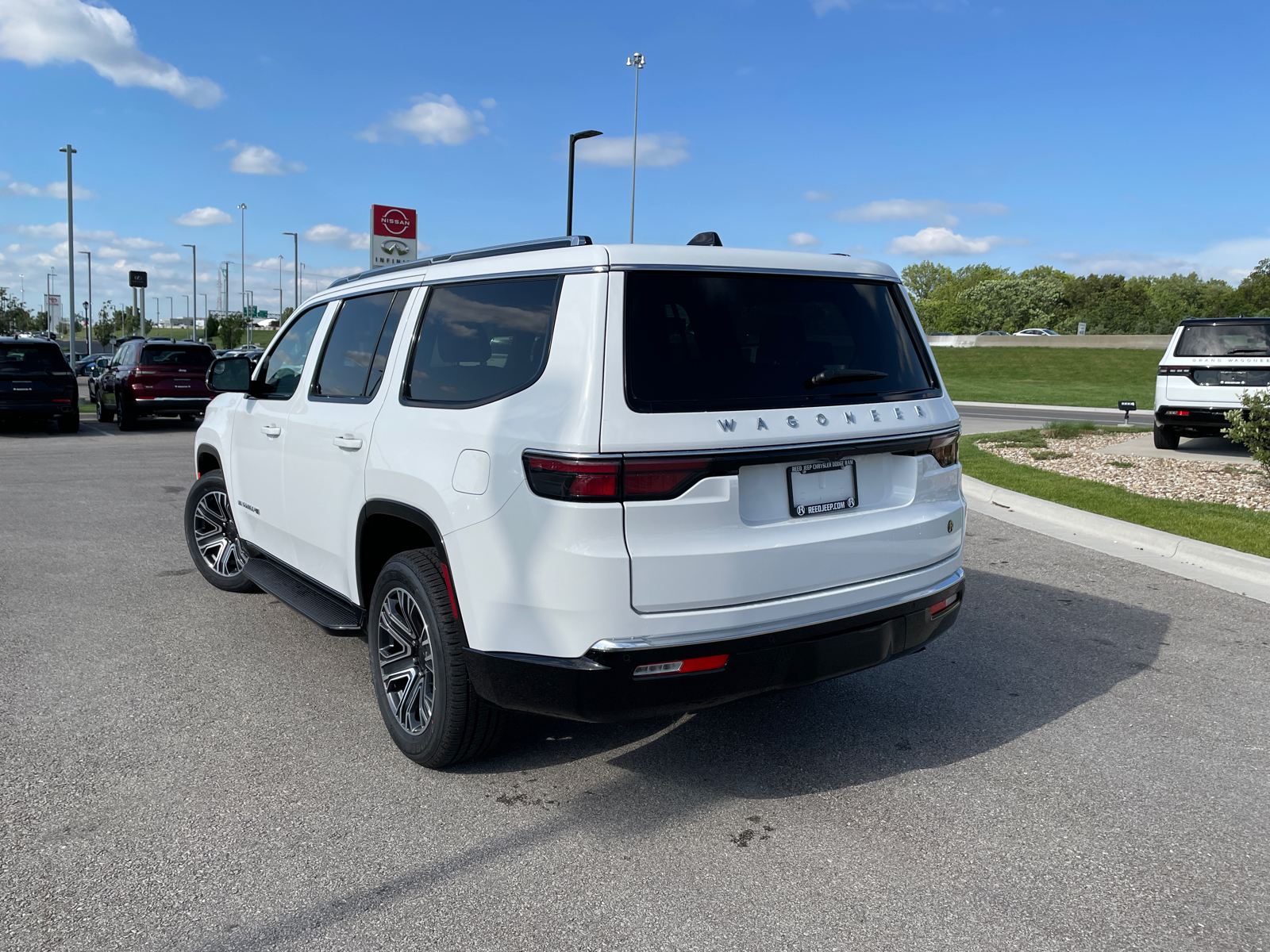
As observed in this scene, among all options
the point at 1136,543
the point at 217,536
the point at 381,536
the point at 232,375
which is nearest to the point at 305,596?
the point at 381,536

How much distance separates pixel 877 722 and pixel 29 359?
18233 millimetres

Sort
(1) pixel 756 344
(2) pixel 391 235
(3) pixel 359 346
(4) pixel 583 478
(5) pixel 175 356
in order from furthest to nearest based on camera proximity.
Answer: (5) pixel 175 356, (2) pixel 391 235, (3) pixel 359 346, (1) pixel 756 344, (4) pixel 583 478

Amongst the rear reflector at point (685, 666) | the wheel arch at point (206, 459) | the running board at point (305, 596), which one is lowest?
the running board at point (305, 596)

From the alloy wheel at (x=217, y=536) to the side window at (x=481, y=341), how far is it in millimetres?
2873

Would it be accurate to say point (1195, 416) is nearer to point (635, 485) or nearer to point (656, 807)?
point (656, 807)

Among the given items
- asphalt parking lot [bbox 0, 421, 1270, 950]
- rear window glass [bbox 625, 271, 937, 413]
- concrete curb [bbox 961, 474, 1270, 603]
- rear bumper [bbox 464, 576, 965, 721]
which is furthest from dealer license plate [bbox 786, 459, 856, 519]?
concrete curb [bbox 961, 474, 1270, 603]

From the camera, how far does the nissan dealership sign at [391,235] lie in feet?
55.2

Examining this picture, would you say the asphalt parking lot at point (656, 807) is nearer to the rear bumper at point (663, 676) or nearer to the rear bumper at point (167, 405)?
the rear bumper at point (663, 676)

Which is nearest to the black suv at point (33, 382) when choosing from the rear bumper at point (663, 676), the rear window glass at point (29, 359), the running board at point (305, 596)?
the rear window glass at point (29, 359)

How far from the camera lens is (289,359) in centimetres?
517

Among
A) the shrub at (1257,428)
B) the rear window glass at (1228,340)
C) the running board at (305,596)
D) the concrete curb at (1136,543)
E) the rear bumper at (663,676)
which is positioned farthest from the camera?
the rear window glass at (1228,340)

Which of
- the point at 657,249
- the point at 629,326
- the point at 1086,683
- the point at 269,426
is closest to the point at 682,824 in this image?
the point at 629,326

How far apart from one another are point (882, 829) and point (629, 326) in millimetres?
1878

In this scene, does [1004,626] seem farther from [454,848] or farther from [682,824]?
[454,848]
